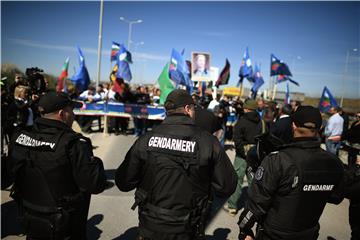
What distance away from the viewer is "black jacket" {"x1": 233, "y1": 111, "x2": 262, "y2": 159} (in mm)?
4951

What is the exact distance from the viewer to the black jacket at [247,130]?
495cm

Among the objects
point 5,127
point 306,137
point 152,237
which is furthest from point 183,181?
point 5,127

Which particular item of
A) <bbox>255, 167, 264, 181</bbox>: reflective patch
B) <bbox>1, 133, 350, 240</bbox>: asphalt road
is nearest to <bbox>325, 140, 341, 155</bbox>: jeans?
<bbox>1, 133, 350, 240</bbox>: asphalt road

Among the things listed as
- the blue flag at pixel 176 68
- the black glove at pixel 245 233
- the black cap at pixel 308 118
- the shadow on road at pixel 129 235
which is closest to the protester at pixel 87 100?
the blue flag at pixel 176 68

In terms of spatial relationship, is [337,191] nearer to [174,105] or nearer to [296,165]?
[296,165]

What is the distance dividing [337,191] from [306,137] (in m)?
0.58

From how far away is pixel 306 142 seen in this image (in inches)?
97.7

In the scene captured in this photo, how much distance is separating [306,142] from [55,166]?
6.72 ft

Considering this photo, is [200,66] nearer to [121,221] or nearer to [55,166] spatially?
[121,221]

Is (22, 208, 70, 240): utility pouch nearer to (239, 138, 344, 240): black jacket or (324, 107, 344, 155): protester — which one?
(239, 138, 344, 240): black jacket

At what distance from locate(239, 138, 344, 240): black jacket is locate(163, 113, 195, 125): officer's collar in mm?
736

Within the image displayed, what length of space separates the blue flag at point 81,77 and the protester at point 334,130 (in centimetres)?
863

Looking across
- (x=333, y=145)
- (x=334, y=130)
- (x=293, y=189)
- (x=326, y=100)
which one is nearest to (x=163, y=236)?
(x=293, y=189)

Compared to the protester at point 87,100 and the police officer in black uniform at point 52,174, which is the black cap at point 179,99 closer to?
the police officer in black uniform at point 52,174
